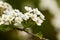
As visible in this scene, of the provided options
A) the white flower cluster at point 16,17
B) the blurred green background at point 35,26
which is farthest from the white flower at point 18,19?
the blurred green background at point 35,26

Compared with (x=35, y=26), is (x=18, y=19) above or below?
below

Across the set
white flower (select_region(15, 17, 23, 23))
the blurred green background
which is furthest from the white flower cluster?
the blurred green background

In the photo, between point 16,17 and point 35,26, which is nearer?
point 16,17

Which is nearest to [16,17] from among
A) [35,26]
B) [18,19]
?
[18,19]

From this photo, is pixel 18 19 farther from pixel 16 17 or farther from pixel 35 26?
pixel 35 26

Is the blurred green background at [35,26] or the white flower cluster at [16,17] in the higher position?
the blurred green background at [35,26]

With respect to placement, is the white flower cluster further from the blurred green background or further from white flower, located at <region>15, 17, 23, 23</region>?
the blurred green background

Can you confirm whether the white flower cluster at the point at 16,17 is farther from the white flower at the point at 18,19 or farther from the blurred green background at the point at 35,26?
the blurred green background at the point at 35,26

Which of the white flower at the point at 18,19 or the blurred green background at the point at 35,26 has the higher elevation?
the blurred green background at the point at 35,26

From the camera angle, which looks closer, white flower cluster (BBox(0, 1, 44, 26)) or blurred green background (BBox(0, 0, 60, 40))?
white flower cluster (BBox(0, 1, 44, 26))

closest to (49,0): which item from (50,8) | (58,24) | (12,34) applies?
(50,8)

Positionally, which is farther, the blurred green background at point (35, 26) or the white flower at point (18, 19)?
the blurred green background at point (35, 26)

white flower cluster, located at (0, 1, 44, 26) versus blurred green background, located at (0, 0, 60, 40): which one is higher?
blurred green background, located at (0, 0, 60, 40)
